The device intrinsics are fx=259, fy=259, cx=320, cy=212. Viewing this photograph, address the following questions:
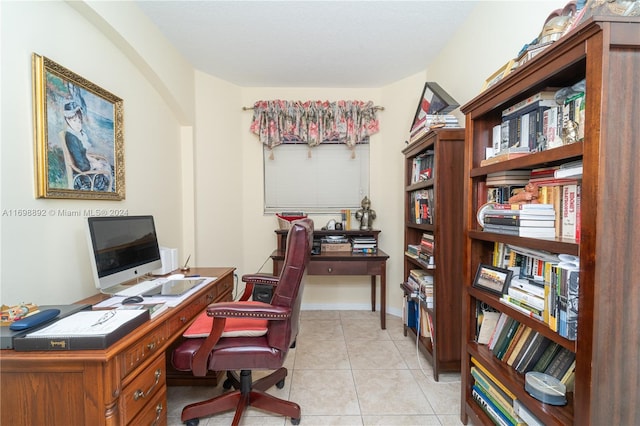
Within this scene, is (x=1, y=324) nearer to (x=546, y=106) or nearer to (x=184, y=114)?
(x=184, y=114)

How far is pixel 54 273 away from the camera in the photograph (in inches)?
51.6

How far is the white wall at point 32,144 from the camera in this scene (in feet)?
3.67

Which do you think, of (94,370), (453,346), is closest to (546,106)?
(453,346)

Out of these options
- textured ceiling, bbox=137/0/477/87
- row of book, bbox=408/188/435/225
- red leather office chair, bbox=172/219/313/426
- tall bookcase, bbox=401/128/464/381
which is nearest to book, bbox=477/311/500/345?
tall bookcase, bbox=401/128/464/381

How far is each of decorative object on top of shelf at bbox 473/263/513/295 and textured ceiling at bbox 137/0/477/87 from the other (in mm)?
1841

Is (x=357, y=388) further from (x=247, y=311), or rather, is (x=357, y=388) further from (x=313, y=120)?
(x=313, y=120)

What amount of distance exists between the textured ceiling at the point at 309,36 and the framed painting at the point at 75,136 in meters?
0.90

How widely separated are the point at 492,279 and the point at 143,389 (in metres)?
1.60

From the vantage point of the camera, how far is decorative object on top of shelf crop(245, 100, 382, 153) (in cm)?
299

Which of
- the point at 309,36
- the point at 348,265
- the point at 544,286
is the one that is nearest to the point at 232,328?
the point at 544,286

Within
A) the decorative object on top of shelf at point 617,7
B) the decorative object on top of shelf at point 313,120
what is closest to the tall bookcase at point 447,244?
the decorative object on top of shelf at point 617,7

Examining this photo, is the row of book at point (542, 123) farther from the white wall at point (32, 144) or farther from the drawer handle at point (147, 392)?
the white wall at point (32, 144)

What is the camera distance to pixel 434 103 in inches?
79.7

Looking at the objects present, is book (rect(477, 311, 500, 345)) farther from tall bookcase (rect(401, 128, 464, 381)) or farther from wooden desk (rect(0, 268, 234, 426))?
wooden desk (rect(0, 268, 234, 426))
